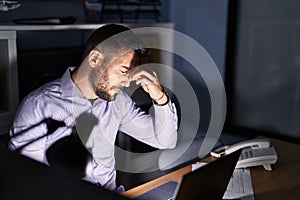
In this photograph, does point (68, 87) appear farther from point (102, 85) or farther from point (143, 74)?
point (143, 74)

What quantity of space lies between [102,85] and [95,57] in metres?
0.13

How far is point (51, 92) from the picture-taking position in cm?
167

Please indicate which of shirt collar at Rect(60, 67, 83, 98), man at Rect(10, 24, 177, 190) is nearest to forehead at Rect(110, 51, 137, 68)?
man at Rect(10, 24, 177, 190)

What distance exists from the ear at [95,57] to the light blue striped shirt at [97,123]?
3.7 inches

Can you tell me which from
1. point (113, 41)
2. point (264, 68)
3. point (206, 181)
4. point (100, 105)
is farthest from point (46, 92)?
point (264, 68)

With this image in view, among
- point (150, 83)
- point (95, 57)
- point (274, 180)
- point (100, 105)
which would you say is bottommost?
point (274, 180)

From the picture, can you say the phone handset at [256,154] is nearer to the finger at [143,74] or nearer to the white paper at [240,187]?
the white paper at [240,187]

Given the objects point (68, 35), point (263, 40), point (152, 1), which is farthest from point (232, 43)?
point (68, 35)

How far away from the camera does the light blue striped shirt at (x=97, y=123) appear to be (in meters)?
1.60

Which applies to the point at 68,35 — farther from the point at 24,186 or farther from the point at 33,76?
the point at 24,186

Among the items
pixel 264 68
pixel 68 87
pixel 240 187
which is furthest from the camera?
pixel 264 68

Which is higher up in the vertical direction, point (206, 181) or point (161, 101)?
point (206, 181)

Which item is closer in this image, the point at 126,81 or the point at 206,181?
the point at 206,181

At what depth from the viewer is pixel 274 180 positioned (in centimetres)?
145
